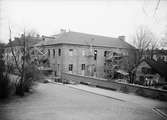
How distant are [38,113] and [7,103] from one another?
7.67ft

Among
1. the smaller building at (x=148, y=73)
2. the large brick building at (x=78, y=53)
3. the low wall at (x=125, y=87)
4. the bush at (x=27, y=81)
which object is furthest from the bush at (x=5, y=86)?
the smaller building at (x=148, y=73)

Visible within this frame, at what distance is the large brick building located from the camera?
20125mm

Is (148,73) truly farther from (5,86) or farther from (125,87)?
(5,86)

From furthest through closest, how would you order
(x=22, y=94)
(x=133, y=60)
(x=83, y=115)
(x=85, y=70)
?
(x=133, y=60) < (x=85, y=70) < (x=22, y=94) < (x=83, y=115)

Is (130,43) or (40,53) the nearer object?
(40,53)

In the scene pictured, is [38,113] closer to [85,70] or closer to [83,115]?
[83,115]

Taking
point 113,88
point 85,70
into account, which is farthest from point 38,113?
point 85,70

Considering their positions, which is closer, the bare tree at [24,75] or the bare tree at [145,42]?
the bare tree at [24,75]

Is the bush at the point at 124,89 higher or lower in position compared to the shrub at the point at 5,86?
lower

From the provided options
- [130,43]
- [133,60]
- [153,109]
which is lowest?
[153,109]

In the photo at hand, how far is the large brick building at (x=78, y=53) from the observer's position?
20125 millimetres

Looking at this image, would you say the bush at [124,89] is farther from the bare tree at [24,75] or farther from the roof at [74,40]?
the roof at [74,40]

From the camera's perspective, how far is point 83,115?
20.7 feet

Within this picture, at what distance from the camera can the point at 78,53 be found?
69.3 ft
